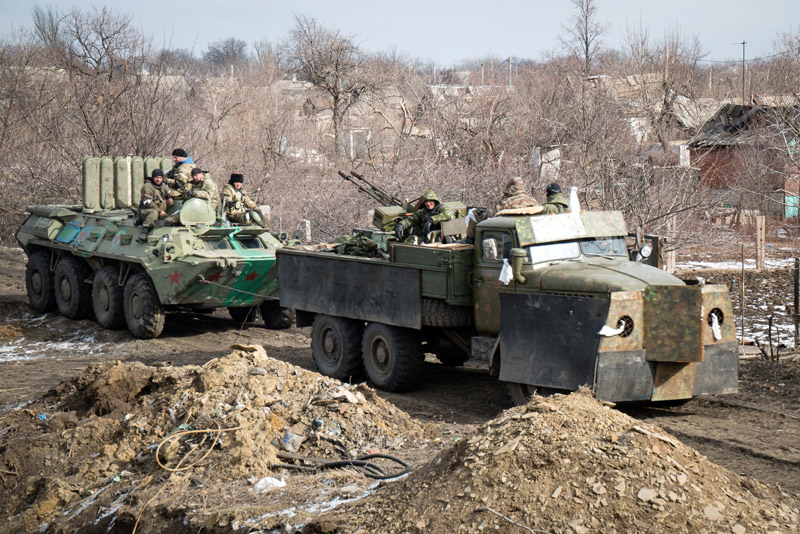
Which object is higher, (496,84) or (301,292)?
(496,84)

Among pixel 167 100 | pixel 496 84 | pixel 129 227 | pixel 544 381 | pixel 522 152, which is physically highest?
pixel 496 84

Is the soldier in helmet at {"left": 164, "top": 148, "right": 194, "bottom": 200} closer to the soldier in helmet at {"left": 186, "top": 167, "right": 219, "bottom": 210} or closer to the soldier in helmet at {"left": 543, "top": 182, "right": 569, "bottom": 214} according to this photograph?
the soldier in helmet at {"left": 186, "top": 167, "right": 219, "bottom": 210}

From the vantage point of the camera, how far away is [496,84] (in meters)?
32.4

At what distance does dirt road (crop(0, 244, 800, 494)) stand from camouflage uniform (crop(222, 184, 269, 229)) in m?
1.77

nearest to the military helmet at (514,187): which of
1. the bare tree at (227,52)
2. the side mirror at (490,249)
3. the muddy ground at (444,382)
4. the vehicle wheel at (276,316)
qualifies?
the side mirror at (490,249)

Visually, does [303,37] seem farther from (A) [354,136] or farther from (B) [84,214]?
(B) [84,214]

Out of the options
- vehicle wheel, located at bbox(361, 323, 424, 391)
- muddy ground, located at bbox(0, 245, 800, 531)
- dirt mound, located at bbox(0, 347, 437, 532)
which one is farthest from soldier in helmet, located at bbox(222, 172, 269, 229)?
dirt mound, located at bbox(0, 347, 437, 532)

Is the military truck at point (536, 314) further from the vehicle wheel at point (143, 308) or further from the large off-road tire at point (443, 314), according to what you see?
the vehicle wheel at point (143, 308)

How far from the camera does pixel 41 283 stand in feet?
54.5

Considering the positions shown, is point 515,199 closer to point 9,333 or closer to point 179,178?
point 179,178

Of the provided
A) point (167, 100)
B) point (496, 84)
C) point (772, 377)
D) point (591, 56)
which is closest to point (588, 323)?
point (772, 377)

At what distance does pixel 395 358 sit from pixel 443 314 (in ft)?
2.92

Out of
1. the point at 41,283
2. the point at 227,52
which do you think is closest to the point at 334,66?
the point at 41,283

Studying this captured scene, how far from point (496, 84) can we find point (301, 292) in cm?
2226
